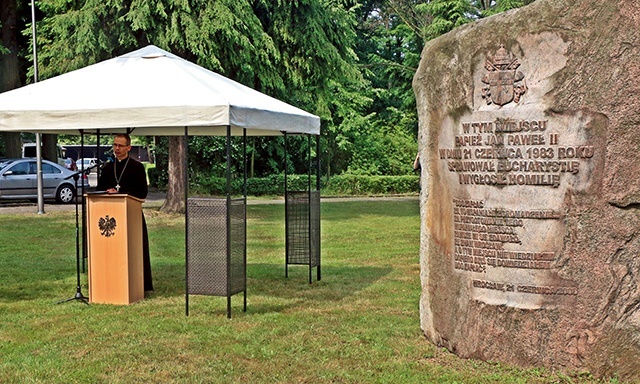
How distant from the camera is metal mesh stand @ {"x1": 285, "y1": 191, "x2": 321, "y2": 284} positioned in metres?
11.0

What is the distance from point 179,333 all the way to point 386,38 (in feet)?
113

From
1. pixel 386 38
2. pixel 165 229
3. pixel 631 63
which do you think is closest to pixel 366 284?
pixel 631 63

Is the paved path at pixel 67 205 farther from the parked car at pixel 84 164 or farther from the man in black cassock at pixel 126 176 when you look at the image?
the man in black cassock at pixel 126 176

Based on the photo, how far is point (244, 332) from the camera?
314 inches

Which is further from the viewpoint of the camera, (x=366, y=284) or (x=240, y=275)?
(x=366, y=284)

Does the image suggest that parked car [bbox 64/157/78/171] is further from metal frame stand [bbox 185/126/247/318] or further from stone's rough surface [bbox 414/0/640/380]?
stone's rough surface [bbox 414/0/640/380]

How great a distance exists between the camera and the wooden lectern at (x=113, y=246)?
9250 mm

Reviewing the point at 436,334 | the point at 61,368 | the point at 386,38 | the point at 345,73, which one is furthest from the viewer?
the point at 386,38

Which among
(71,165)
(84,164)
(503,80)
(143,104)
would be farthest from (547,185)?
(84,164)

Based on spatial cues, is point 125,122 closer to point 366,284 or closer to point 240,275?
point 240,275

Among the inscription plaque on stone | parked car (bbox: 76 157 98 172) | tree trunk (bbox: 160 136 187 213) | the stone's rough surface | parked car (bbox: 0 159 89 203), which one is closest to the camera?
the stone's rough surface

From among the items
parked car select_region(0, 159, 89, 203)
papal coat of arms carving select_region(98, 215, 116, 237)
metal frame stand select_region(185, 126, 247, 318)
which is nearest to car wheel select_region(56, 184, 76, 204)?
parked car select_region(0, 159, 89, 203)

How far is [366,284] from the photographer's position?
1091 cm

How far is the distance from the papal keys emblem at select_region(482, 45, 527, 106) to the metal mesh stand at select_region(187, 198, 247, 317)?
3.12 meters
